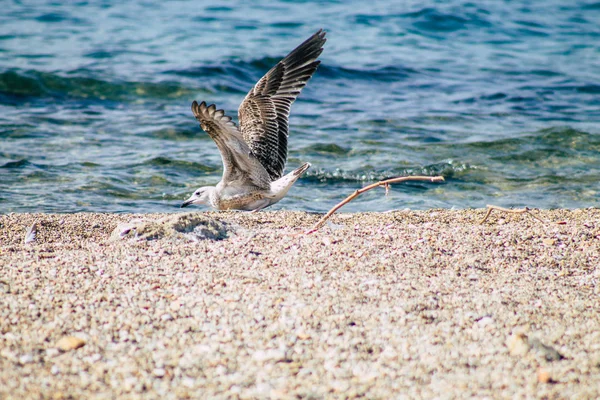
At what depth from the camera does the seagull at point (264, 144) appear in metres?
6.69

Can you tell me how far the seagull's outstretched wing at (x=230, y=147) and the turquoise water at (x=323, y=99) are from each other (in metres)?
0.96

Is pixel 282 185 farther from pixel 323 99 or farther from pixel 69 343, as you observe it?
pixel 323 99

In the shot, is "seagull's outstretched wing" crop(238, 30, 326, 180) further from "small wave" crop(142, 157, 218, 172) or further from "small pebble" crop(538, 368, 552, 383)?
"small pebble" crop(538, 368, 552, 383)

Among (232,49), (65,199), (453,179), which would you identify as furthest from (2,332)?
(232,49)

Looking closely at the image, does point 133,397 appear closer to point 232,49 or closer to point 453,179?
point 453,179

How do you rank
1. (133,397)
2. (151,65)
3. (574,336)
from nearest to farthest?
(133,397), (574,336), (151,65)

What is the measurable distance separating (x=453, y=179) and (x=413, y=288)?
4.59 m

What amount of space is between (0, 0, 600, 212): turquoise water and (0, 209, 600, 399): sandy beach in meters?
2.51

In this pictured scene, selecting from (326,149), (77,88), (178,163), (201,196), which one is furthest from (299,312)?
(77,88)

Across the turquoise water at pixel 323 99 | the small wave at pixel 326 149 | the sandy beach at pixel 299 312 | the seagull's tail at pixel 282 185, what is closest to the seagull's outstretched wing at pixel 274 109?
the seagull's tail at pixel 282 185

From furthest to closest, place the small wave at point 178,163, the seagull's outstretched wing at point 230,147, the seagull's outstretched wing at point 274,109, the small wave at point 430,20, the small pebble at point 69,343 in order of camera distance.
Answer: the small wave at point 430,20 < the small wave at point 178,163 < the seagull's outstretched wing at point 274,109 < the seagull's outstretched wing at point 230,147 < the small pebble at point 69,343

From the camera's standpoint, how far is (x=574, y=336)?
355cm

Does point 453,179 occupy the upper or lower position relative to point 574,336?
lower

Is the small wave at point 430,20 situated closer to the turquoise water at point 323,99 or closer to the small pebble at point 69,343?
the turquoise water at point 323,99
